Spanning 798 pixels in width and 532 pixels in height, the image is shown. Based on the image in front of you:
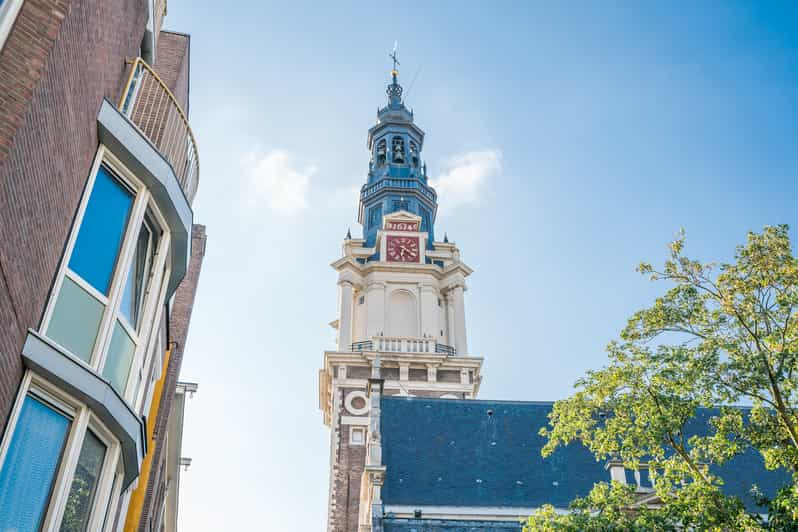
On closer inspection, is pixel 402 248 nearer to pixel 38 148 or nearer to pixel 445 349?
pixel 445 349

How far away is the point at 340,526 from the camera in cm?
2970

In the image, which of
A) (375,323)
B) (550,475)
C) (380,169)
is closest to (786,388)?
(550,475)

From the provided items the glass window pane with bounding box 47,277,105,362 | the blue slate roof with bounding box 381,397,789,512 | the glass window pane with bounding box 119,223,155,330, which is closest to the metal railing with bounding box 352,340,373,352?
the blue slate roof with bounding box 381,397,789,512

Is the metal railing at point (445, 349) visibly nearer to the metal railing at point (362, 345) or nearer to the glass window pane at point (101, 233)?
the metal railing at point (362, 345)

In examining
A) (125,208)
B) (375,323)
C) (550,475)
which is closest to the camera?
(125,208)

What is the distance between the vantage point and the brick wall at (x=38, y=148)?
6.25 m

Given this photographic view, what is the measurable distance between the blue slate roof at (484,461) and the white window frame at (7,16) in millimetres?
20277

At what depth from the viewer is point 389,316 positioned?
39.6m

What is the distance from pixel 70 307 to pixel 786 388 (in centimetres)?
1032

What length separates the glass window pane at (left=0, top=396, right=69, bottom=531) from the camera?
641 centimetres

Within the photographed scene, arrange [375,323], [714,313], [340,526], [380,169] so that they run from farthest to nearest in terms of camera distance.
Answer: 1. [380,169]
2. [375,323]
3. [340,526]
4. [714,313]

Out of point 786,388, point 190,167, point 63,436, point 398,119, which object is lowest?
point 63,436

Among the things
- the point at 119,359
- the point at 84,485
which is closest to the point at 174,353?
the point at 119,359

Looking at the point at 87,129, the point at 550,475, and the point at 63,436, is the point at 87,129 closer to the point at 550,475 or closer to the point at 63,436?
the point at 63,436
